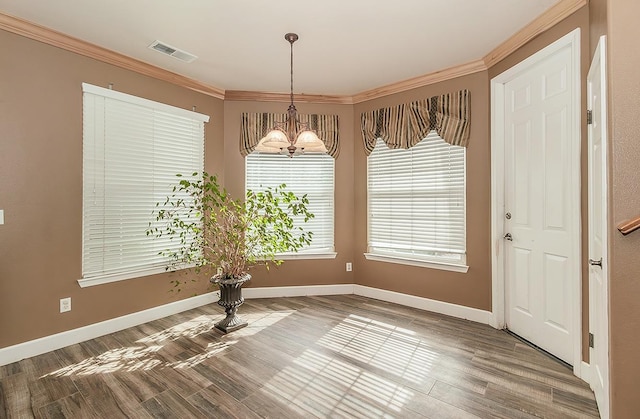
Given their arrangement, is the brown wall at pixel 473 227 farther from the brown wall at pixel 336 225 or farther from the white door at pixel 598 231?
the white door at pixel 598 231

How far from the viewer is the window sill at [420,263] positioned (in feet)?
11.1

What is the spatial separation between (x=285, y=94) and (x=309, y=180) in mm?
1191

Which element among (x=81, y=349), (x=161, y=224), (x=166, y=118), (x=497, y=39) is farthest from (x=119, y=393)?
(x=497, y=39)

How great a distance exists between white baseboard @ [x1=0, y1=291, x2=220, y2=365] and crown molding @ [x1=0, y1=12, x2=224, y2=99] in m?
2.54

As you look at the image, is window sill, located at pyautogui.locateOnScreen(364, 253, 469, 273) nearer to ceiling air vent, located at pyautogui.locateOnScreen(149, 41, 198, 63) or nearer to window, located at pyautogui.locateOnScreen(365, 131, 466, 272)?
window, located at pyautogui.locateOnScreen(365, 131, 466, 272)

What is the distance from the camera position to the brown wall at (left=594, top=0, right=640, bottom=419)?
4.85 feet

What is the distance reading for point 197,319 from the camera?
11.1 ft

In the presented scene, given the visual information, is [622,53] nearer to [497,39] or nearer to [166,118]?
[497,39]

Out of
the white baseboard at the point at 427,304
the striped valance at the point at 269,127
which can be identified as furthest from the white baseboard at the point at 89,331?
the white baseboard at the point at 427,304

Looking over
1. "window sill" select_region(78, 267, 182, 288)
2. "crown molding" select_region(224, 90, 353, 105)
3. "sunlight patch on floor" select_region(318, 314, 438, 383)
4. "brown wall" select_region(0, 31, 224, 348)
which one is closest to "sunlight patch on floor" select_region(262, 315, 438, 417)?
"sunlight patch on floor" select_region(318, 314, 438, 383)

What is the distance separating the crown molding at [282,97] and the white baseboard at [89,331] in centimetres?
263

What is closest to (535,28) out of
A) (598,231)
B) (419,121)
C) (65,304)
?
(419,121)

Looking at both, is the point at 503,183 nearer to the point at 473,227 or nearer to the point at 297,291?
the point at 473,227

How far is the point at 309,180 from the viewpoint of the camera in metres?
4.21
